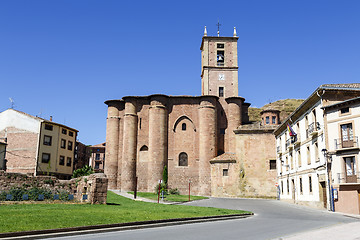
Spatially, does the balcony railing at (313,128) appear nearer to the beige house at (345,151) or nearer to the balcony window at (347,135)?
the beige house at (345,151)

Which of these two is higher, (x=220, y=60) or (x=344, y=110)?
(x=220, y=60)

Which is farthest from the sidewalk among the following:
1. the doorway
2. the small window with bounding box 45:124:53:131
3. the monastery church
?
the small window with bounding box 45:124:53:131

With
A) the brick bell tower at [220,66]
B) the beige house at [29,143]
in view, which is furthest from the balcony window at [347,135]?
the beige house at [29,143]

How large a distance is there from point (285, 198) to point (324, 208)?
38.7ft

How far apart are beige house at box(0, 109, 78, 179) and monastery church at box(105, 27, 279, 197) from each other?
836cm

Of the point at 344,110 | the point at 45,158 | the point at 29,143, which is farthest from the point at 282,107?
the point at 344,110

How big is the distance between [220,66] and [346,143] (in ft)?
114

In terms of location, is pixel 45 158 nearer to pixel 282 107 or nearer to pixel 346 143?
pixel 346 143

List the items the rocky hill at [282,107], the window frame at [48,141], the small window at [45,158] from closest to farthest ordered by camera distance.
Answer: the small window at [45,158] → the window frame at [48,141] → the rocky hill at [282,107]

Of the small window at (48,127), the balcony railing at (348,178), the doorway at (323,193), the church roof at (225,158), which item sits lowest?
the doorway at (323,193)

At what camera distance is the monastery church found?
48.9m

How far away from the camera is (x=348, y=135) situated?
24422mm

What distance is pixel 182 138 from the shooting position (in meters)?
52.9

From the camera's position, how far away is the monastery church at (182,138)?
160ft
